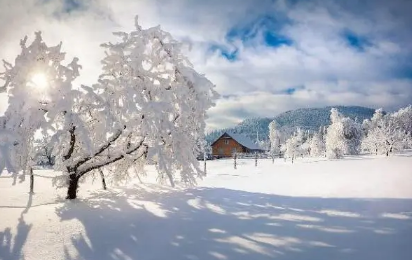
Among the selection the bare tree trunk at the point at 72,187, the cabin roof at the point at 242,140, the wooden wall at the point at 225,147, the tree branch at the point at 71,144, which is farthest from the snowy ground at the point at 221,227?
the cabin roof at the point at 242,140

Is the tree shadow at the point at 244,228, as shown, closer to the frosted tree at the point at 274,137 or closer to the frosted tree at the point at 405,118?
the frosted tree at the point at 274,137

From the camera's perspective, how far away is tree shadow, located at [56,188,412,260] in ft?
15.6

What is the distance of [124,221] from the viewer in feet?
22.8

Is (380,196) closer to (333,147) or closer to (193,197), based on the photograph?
(193,197)

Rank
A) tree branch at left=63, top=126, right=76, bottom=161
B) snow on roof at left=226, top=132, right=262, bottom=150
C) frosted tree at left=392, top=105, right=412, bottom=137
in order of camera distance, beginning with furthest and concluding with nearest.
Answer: frosted tree at left=392, top=105, right=412, bottom=137, snow on roof at left=226, top=132, right=262, bottom=150, tree branch at left=63, top=126, right=76, bottom=161

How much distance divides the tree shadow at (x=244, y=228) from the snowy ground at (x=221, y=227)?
0.6 inches

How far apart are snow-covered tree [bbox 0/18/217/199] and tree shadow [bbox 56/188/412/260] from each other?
1.61 m

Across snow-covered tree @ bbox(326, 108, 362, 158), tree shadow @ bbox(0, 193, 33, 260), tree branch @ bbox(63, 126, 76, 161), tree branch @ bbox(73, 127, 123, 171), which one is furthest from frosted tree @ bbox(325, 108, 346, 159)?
tree shadow @ bbox(0, 193, 33, 260)

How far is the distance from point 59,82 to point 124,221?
437 centimetres

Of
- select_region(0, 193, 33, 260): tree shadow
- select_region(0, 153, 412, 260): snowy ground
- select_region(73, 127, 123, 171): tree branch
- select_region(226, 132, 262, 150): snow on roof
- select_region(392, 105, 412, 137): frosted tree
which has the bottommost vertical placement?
select_region(0, 193, 33, 260): tree shadow

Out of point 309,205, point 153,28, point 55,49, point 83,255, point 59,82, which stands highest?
point 153,28

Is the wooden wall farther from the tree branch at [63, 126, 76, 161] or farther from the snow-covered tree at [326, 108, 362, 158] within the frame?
the tree branch at [63, 126, 76, 161]

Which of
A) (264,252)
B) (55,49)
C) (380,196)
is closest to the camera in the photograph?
(264,252)

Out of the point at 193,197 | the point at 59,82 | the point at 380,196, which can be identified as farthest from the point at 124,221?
the point at 380,196
